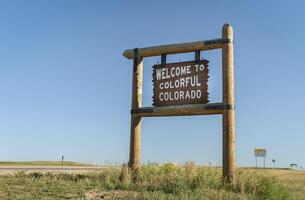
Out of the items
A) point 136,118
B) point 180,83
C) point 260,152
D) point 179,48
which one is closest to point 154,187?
point 136,118

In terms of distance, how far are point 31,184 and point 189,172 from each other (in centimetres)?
436

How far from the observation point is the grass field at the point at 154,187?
884cm

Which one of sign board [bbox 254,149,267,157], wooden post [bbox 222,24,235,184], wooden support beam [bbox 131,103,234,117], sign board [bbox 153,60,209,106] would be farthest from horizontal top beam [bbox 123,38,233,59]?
sign board [bbox 254,149,267,157]

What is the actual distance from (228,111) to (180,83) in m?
1.88

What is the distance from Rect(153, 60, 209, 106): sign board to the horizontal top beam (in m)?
0.40

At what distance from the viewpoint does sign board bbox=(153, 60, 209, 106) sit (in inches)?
488

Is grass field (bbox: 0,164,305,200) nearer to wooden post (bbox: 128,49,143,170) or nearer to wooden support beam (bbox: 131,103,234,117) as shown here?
wooden post (bbox: 128,49,143,170)

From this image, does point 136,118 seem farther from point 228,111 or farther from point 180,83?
point 228,111

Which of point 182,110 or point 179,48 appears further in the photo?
point 179,48

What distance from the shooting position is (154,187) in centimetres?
1017

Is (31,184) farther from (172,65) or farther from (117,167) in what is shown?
(172,65)

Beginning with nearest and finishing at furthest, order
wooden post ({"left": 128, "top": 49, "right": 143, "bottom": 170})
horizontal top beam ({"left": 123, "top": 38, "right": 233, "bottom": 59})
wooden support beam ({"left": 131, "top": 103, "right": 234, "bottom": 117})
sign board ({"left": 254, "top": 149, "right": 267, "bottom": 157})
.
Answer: wooden support beam ({"left": 131, "top": 103, "right": 234, "bottom": 117})
horizontal top beam ({"left": 123, "top": 38, "right": 233, "bottom": 59})
wooden post ({"left": 128, "top": 49, "right": 143, "bottom": 170})
sign board ({"left": 254, "top": 149, "right": 267, "bottom": 157})

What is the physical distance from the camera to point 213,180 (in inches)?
434

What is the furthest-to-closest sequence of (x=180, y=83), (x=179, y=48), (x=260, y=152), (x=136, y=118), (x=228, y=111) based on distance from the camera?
1. (x=260, y=152)
2. (x=136, y=118)
3. (x=179, y=48)
4. (x=180, y=83)
5. (x=228, y=111)
